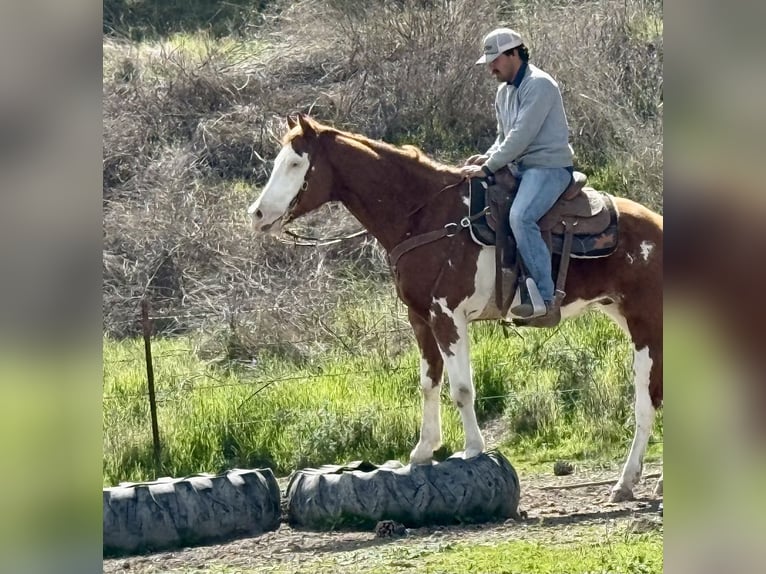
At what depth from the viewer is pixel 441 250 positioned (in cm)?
674

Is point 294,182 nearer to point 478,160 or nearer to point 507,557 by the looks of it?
point 478,160

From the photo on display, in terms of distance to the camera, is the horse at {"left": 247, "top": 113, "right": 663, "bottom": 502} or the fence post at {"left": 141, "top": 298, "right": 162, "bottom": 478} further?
the fence post at {"left": 141, "top": 298, "right": 162, "bottom": 478}

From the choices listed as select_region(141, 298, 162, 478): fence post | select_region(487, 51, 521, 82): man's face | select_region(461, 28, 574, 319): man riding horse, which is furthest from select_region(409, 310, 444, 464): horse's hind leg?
select_region(141, 298, 162, 478): fence post

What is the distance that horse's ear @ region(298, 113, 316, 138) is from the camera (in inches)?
260

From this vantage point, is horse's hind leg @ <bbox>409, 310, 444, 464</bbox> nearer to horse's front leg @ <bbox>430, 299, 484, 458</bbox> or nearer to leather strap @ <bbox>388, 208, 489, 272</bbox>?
horse's front leg @ <bbox>430, 299, 484, 458</bbox>

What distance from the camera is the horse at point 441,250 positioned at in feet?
21.9

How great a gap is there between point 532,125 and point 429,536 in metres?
2.46

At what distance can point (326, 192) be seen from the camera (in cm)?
675

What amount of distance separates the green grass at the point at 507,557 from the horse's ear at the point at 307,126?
2.46 metres
